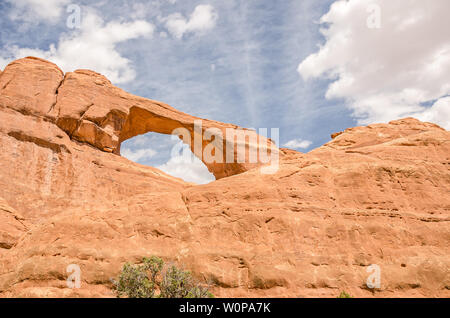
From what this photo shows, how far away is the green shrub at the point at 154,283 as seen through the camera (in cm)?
1067

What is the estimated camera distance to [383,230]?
13047mm

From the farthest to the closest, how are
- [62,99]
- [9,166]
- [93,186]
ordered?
[62,99], [93,186], [9,166]

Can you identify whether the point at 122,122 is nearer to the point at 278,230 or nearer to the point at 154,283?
the point at 278,230

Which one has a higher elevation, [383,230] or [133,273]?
[383,230]

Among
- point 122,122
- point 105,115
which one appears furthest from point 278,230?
point 122,122

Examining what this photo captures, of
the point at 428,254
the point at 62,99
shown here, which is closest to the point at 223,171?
the point at 62,99

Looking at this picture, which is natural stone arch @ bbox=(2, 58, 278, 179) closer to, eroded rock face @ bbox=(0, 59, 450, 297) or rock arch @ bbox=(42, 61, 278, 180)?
rock arch @ bbox=(42, 61, 278, 180)

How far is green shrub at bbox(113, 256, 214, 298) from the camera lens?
10.7m

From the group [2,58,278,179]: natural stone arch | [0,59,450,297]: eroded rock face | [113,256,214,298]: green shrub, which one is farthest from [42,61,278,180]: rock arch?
[113,256,214,298]: green shrub

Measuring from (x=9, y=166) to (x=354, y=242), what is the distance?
59.9ft
